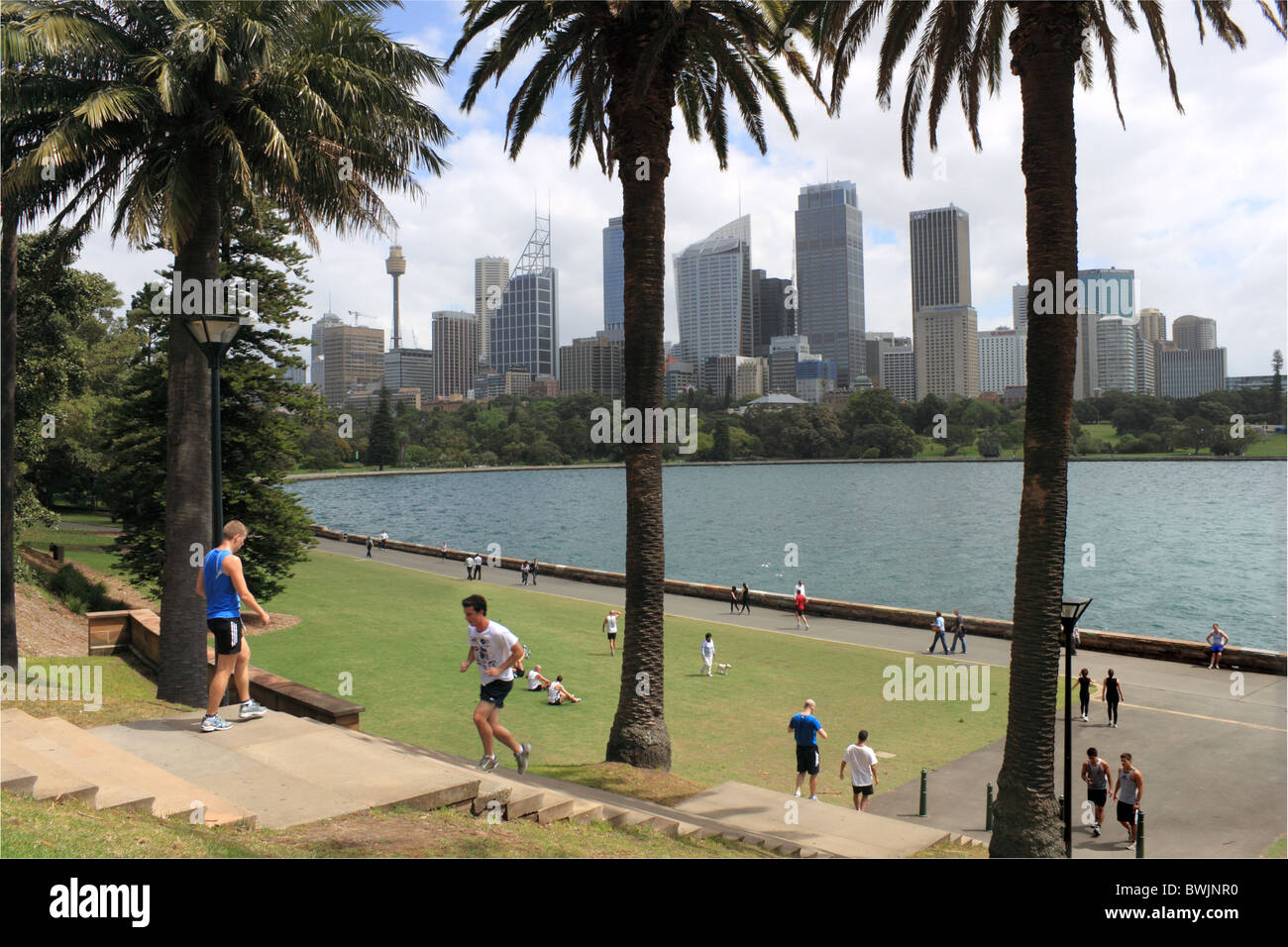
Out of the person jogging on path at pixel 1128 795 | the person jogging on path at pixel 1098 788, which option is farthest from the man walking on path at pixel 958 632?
the person jogging on path at pixel 1128 795

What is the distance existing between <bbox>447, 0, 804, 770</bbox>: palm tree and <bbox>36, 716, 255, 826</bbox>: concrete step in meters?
6.59

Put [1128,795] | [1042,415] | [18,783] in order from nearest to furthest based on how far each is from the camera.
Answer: [18,783], [1042,415], [1128,795]

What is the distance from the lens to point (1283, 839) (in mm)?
12914

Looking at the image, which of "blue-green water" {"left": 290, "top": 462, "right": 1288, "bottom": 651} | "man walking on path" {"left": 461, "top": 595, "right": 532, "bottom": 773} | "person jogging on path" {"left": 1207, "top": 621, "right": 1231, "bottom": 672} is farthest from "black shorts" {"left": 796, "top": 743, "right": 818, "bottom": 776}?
"blue-green water" {"left": 290, "top": 462, "right": 1288, "bottom": 651}

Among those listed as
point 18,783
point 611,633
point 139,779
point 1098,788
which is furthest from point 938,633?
point 18,783

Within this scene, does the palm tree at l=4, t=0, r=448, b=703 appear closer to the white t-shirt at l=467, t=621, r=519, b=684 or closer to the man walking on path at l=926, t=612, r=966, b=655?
the white t-shirt at l=467, t=621, r=519, b=684

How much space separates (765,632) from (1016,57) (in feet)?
66.9

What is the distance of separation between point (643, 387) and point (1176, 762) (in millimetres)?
11968

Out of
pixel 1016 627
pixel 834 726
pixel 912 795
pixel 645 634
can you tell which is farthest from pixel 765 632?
pixel 1016 627

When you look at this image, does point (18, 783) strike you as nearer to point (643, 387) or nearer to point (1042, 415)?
point (643, 387)

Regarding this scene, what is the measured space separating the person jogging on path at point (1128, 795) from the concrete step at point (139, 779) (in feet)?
38.3

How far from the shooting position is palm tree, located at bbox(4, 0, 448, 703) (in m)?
12.4

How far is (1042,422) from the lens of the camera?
1059cm
